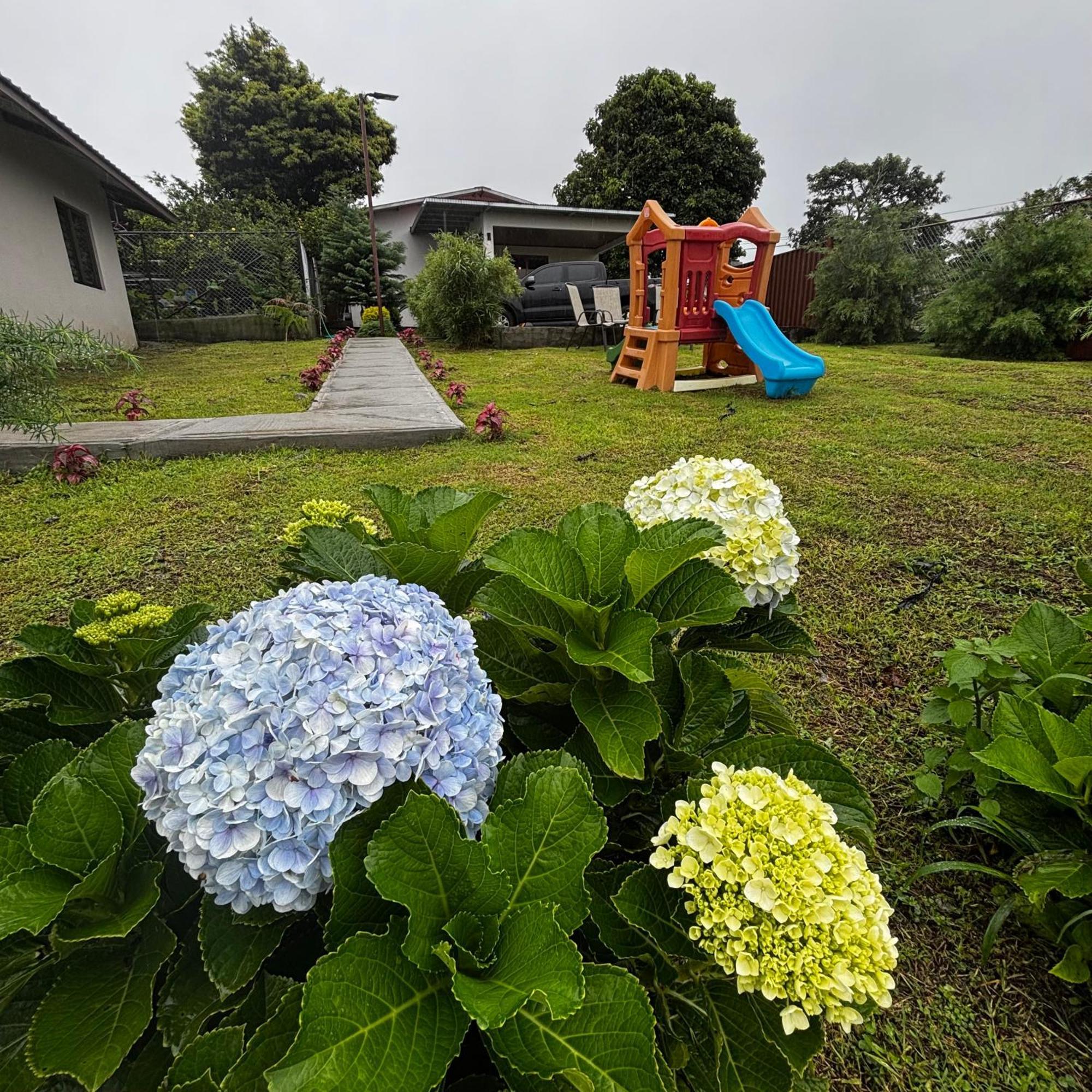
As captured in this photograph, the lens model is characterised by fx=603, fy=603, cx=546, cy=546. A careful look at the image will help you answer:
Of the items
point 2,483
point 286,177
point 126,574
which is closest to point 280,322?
point 2,483

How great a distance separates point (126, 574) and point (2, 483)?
6.58 ft

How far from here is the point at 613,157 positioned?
24.3m

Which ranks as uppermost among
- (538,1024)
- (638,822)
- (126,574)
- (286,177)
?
(286,177)

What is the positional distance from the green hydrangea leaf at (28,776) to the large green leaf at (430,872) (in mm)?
487

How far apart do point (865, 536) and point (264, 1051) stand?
9.82 feet

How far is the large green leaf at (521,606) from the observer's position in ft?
Result: 3.13

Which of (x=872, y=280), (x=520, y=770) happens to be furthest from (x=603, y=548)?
(x=872, y=280)

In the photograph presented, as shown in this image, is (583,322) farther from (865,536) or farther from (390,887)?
(390,887)

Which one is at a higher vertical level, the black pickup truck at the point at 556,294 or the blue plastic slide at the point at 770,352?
the black pickup truck at the point at 556,294

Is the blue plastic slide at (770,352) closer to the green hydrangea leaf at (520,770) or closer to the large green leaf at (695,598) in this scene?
the large green leaf at (695,598)

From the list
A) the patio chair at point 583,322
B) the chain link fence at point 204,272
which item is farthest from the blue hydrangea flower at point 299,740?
the chain link fence at point 204,272

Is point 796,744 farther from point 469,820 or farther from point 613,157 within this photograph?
point 613,157

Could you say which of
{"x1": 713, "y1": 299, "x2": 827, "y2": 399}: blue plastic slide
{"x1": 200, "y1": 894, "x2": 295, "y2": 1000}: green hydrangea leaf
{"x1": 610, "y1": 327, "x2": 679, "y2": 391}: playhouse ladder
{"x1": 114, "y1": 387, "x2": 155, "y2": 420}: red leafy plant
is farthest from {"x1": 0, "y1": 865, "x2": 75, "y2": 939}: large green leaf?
{"x1": 610, "y1": 327, "x2": 679, "y2": 391}: playhouse ladder

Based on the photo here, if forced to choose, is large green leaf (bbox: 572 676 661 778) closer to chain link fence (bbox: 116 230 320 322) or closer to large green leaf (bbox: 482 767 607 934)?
large green leaf (bbox: 482 767 607 934)
